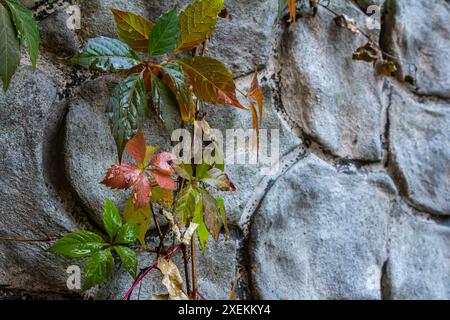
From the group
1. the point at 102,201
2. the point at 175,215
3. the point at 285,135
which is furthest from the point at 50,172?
the point at 285,135

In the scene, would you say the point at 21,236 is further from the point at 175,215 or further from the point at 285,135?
the point at 285,135

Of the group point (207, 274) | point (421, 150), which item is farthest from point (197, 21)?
point (421, 150)

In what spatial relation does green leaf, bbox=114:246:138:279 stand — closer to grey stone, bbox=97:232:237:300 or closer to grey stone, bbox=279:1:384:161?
grey stone, bbox=97:232:237:300

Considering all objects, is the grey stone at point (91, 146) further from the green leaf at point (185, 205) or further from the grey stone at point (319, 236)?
the grey stone at point (319, 236)

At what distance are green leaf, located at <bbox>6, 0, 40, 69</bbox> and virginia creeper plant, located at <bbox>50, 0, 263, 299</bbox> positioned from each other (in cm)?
5

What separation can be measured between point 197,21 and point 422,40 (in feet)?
1.98

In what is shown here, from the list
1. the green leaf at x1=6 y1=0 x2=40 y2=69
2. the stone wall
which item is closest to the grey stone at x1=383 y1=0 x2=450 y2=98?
the stone wall

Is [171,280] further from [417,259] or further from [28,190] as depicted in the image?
[417,259]

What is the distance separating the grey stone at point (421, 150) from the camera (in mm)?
921

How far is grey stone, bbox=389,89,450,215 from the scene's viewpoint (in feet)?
3.02

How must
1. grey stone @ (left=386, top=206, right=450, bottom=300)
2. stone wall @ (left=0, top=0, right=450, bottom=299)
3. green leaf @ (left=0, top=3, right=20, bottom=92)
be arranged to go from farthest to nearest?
grey stone @ (left=386, top=206, right=450, bottom=300) → stone wall @ (left=0, top=0, right=450, bottom=299) → green leaf @ (left=0, top=3, right=20, bottom=92)

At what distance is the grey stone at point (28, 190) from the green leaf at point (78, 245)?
7 cm

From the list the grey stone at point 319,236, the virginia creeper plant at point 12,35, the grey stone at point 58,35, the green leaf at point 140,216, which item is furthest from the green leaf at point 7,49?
the grey stone at point 319,236

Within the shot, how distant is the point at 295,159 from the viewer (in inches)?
32.1
